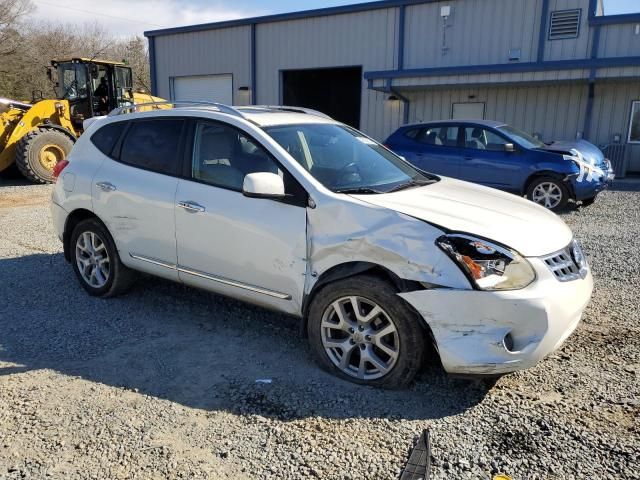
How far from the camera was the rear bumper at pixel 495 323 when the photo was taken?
298 centimetres

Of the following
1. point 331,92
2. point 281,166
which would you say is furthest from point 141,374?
point 331,92

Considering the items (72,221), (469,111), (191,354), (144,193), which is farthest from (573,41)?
(191,354)

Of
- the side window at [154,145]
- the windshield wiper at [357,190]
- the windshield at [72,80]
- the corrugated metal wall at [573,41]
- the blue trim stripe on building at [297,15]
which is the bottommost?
the windshield wiper at [357,190]

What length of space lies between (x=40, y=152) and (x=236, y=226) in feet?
34.6

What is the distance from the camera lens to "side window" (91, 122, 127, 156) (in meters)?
4.82

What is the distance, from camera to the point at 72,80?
14.1 meters

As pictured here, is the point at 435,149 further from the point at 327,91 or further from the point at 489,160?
the point at 327,91

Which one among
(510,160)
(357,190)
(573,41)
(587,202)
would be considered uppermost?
(573,41)

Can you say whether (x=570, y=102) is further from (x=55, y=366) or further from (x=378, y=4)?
(x=55, y=366)

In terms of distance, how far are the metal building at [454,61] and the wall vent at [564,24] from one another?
0.03 meters

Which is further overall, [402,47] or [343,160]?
[402,47]

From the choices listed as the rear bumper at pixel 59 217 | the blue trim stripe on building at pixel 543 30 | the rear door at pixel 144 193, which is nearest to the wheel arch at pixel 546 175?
the rear door at pixel 144 193

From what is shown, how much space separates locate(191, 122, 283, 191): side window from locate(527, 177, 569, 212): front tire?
23.6 feet

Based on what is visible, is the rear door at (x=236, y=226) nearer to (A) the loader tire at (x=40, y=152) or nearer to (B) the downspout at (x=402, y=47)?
(A) the loader tire at (x=40, y=152)
